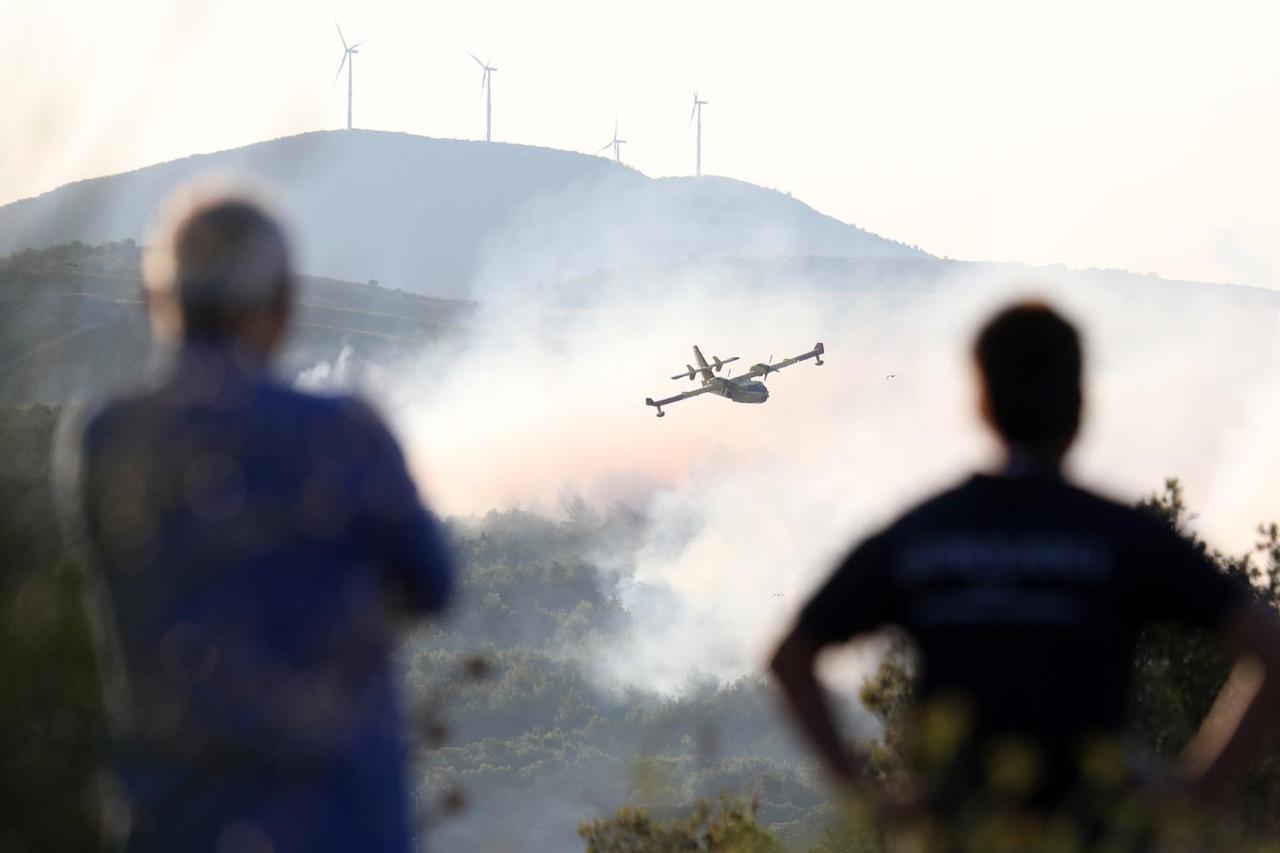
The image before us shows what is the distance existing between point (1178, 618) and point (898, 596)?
0.81 m

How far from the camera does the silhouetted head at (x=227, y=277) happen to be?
604 cm

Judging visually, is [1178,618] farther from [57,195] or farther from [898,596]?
[57,195]

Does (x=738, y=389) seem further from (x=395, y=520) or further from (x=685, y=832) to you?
(x=395, y=520)

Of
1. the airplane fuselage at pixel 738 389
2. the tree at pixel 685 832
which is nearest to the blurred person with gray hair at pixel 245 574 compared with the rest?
the tree at pixel 685 832

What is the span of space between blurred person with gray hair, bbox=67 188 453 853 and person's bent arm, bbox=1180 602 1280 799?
2.11 metres

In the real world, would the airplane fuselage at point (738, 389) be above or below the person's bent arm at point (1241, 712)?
below

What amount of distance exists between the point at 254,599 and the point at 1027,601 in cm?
219

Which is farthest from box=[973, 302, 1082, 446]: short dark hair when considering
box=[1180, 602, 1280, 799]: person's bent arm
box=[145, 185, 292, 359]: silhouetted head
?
box=[145, 185, 292, 359]: silhouetted head

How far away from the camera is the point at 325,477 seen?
587cm

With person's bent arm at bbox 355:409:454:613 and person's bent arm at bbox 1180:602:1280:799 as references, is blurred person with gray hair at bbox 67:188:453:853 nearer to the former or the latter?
person's bent arm at bbox 355:409:454:613

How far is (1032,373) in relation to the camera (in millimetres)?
6426

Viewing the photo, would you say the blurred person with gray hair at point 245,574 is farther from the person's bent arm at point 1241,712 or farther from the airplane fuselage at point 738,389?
the airplane fuselage at point 738,389

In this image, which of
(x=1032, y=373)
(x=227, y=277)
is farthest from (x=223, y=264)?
(x=1032, y=373)

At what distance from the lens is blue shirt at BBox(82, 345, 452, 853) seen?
5664 mm
